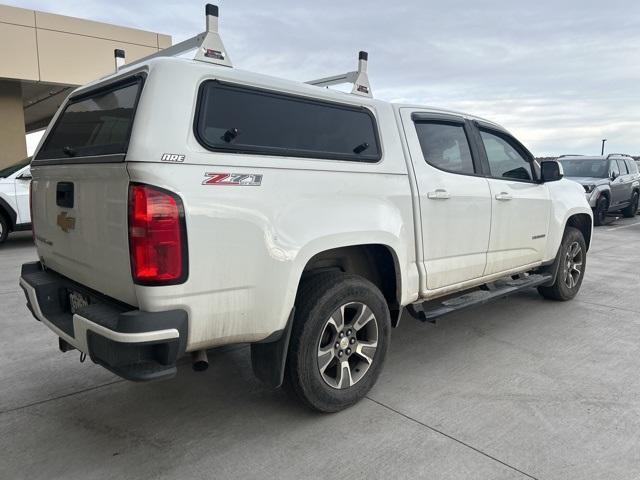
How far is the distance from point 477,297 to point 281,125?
7.82ft

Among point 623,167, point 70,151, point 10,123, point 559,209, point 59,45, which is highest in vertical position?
point 59,45

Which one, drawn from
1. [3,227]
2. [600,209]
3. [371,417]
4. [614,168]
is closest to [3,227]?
[3,227]

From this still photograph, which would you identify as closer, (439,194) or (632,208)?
(439,194)

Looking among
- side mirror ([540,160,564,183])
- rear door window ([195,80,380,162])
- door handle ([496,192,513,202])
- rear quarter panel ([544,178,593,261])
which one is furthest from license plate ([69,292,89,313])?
rear quarter panel ([544,178,593,261])

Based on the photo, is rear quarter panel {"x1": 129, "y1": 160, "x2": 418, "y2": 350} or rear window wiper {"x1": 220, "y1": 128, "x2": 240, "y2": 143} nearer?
rear quarter panel {"x1": 129, "y1": 160, "x2": 418, "y2": 350}

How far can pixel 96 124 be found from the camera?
10.1 feet

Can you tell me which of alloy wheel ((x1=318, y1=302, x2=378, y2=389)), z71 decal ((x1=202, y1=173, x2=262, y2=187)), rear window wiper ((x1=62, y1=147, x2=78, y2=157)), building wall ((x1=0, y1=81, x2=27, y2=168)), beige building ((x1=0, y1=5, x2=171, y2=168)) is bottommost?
alloy wheel ((x1=318, y1=302, x2=378, y2=389))

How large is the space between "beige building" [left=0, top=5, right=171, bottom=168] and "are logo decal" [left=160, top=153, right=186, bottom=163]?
14.6m

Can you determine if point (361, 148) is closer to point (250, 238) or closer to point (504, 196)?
point (250, 238)

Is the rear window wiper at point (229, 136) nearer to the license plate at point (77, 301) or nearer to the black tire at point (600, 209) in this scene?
the license plate at point (77, 301)

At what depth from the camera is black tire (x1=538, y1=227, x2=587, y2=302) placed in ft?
18.3

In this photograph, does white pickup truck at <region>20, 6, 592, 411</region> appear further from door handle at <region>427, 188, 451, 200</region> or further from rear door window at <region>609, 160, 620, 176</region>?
rear door window at <region>609, 160, 620, 176</region>

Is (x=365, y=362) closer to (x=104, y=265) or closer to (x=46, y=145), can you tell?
(x=104, y=265)

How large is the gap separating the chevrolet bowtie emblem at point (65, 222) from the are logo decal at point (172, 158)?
891mm
